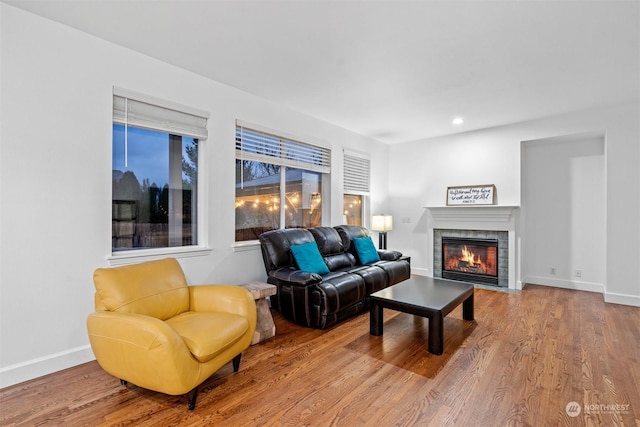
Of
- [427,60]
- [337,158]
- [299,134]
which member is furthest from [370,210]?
[427,60]

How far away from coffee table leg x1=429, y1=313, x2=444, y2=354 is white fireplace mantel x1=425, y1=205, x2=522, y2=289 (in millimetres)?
2997

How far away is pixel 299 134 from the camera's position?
445cm

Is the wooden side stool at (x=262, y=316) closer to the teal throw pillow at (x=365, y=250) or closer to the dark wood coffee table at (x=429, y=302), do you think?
the dark wood coffee table at (x=429, y=302)

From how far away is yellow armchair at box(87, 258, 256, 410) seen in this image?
1.80 metres

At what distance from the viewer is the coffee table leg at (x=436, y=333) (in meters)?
2.64

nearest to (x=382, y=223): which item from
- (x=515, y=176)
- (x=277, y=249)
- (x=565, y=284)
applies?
(x=515, y=176)

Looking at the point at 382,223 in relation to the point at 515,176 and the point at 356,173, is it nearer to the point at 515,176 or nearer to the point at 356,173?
the point at 356,173

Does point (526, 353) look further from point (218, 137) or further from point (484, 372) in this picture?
point (218, 137)

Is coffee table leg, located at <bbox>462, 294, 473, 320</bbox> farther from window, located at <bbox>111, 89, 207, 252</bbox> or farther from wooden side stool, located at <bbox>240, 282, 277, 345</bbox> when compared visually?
window, located at <bbox>111, 89, 207, 252</bbox>

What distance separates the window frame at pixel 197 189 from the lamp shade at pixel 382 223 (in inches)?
127

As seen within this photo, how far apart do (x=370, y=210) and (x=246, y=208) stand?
2.74 m

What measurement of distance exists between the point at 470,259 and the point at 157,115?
16.6 feet
